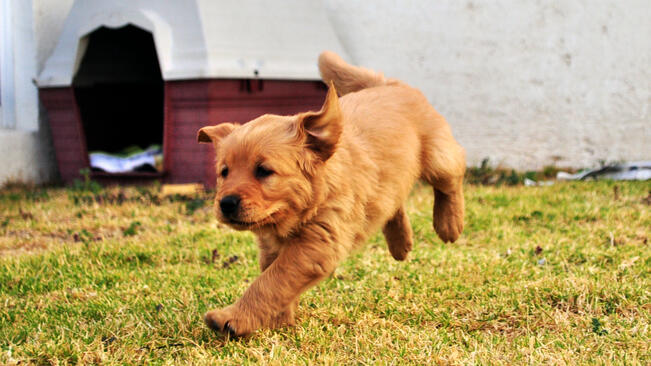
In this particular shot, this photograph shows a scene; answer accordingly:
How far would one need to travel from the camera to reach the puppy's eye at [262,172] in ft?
7.87

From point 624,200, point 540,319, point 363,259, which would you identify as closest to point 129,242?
point 363,259

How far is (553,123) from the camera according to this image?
7281 millimetres

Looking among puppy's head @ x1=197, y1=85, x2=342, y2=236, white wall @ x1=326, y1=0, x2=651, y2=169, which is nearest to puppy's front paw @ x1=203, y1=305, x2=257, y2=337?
puppy's head @ x1=197, y1=85, x2=342, y2=236

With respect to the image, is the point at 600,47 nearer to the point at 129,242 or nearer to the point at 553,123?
the point at 553,123

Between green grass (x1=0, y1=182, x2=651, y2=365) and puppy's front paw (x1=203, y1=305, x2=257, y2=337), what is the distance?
88mm

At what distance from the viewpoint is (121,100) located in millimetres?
8492

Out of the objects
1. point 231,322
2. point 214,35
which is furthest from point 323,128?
point 214,35

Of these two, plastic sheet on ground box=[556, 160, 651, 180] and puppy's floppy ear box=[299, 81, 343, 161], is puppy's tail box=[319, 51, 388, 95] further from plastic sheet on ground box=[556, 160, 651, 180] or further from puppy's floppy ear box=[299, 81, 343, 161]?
plastic sheet on ground box=[556, 160, 651, 180]

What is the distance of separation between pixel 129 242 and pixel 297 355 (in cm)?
225

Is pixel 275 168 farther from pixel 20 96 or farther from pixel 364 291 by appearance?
pixel 20 96

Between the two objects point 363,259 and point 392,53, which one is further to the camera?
point 392,53

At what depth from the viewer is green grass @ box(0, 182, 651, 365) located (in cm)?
256

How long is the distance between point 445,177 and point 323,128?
3.60 ft

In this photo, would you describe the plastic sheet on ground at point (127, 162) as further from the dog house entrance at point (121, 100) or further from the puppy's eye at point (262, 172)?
Result: the puppy's eye at point (262, 172)
